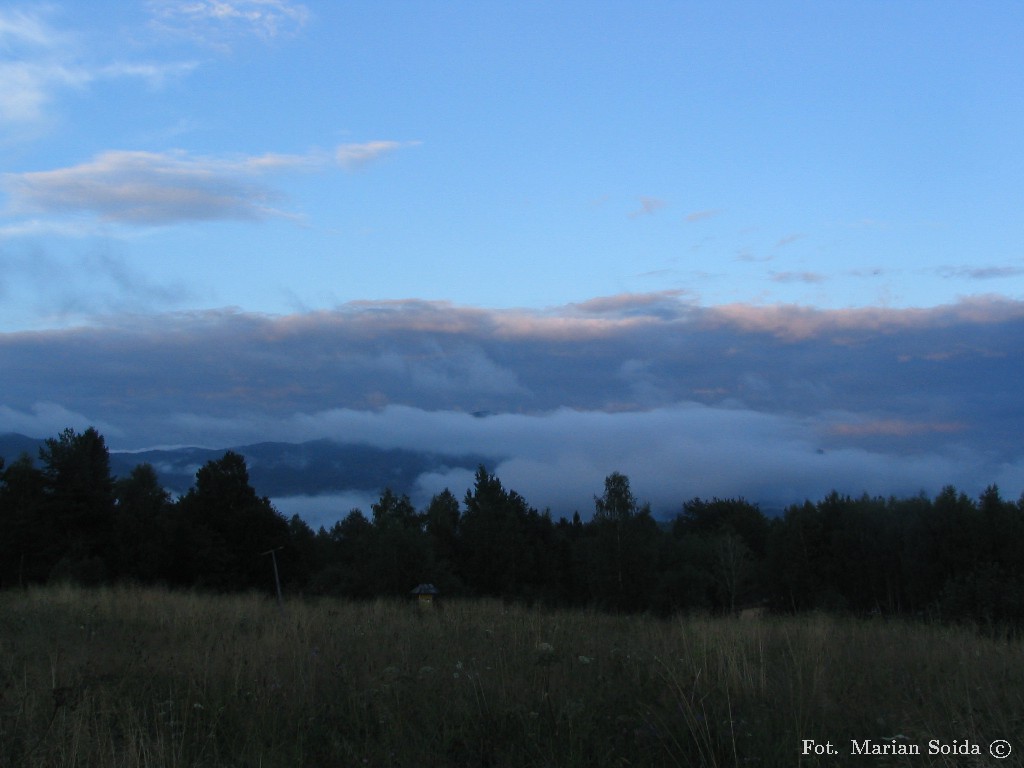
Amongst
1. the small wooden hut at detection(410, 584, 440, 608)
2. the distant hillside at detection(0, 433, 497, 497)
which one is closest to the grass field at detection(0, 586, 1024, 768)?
the small wooden hut at detection(410, 584, 440, 608)

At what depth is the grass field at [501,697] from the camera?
5176mm

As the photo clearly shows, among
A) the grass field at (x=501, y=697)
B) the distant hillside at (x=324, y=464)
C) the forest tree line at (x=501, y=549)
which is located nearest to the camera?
the grass field at (x=501, y=697)

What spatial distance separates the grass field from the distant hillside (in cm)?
6956

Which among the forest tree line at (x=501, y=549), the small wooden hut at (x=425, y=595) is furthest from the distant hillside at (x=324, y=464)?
the small wooden hut at (x=425, y=595)

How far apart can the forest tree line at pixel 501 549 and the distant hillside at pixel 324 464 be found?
33.7 metres

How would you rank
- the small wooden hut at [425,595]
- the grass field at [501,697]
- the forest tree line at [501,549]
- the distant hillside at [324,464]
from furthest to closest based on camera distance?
the distant hillside at [324,464] < the forest tree line at [501,549] < the small wooden hut at [425,595] < the grass field at [501,697]

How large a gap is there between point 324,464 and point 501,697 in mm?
99263

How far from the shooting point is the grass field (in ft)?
17.0

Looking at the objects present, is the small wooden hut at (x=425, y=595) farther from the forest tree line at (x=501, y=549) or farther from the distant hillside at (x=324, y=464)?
the distant hillside at (x=324, y=464)

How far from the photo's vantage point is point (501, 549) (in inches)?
1741

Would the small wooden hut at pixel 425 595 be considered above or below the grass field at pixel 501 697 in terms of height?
below

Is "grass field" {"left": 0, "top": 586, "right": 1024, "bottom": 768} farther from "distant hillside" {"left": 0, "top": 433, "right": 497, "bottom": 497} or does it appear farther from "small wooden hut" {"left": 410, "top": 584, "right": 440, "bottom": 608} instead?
"distant hillside" {"left": 0, "top": 433, "right": 497, "bottom": 497}

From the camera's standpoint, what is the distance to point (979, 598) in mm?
15305

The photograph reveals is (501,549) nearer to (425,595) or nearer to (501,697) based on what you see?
(425,595)
